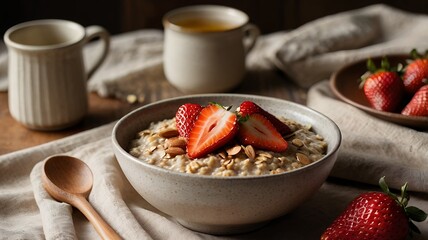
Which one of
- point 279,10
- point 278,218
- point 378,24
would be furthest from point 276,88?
point 279,10

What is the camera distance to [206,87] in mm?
1823

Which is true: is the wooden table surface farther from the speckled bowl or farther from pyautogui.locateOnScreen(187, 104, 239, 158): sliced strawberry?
pyautogui.locateOnScreen(187, 104, 239, 158): sliced strawberry

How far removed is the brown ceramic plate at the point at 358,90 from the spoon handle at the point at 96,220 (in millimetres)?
668

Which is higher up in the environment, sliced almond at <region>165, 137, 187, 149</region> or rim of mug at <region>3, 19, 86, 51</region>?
sliced almond at <region>165, 137, 187, 149</region>

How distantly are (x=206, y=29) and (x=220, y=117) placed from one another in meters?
0.82

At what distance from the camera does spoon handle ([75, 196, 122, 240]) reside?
3.69 ft

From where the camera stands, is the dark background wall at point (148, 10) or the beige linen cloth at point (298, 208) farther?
the dark background wall at point (148, 10)

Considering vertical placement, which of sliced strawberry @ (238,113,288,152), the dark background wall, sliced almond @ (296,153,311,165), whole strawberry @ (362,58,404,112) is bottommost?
the dark background wall

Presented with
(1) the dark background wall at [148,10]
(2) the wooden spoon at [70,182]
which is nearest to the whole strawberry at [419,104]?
(2) the wooden spoon at [70,182]

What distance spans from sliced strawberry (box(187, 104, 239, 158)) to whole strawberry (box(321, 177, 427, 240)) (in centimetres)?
23

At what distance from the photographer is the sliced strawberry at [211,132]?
3.72 feet

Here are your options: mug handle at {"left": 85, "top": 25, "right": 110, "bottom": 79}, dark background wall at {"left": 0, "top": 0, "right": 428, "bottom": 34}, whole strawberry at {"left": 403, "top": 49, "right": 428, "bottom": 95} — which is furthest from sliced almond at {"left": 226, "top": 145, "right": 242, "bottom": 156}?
dark background wall at {"left": 0, "top": 0, "right": 428, "bottom": 34}

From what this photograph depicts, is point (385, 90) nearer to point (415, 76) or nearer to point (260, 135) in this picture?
point (415, 76)

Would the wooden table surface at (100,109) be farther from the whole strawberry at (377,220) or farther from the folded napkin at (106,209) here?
the whole strawberry at (377,220)
